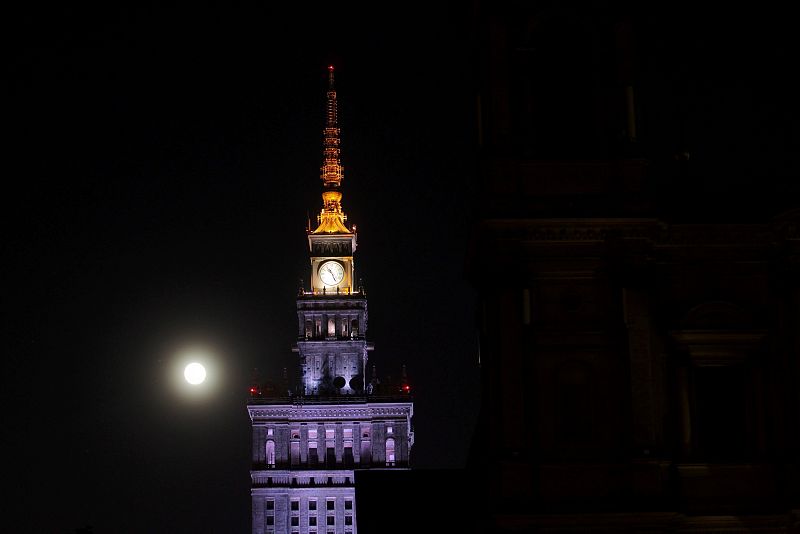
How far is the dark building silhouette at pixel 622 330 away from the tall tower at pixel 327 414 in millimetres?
94348

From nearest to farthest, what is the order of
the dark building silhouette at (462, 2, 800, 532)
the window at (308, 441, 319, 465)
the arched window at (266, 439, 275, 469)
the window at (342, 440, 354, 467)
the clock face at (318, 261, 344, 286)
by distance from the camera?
1. the dark building silhouette at (462, 2, 800, 532)
2. the arched window at (266, 439, 275, 469)
3. the window at (342, 440, 354, 467)
4. the window at (308, 441, 319, 465)
5. the clock face at (318, 261, 344, 286)

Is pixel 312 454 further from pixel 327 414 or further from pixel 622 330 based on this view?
pixel 622 330

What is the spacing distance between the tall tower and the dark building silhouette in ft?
310

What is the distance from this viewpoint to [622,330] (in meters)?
42.4

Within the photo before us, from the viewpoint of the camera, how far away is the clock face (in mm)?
140625

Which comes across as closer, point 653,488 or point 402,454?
point 653,488

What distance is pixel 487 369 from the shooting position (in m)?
43.1

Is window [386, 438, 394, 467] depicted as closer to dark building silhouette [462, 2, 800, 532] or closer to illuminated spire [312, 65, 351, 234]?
illuminated spire [312, 65, 351, 234]

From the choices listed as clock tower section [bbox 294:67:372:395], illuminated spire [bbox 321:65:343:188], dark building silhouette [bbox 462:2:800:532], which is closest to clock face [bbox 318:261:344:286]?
clock tower section [bbox 294:67:372:395]

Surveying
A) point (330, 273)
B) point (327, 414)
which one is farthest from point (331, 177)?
point (327, 414)

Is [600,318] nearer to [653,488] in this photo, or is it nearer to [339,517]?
[653,488]

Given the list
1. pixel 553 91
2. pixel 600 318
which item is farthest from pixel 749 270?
pixel 553 91

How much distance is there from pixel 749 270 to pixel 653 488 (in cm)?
625

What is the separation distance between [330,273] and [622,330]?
9940cm
